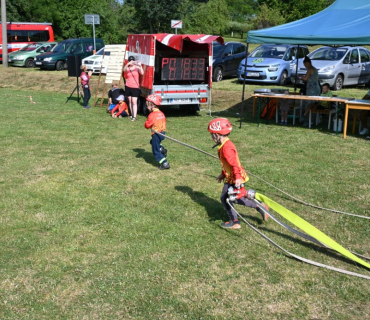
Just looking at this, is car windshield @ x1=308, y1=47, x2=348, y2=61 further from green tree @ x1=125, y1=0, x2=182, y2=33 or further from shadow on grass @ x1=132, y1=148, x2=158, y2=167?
green tree @ x1=125, y1=0, x2=182, y2=33

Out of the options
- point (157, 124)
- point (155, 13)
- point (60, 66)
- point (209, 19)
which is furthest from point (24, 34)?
point (157, 124)

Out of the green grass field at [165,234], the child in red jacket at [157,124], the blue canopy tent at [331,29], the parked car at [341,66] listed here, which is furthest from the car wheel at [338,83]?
the child in red jacket at [157,124]

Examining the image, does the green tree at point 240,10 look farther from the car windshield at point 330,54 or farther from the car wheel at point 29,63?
the car windshield at point 330,54

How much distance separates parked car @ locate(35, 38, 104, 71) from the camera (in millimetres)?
28141

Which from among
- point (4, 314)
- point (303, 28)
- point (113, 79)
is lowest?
point (4, 314)

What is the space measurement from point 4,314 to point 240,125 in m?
9.96

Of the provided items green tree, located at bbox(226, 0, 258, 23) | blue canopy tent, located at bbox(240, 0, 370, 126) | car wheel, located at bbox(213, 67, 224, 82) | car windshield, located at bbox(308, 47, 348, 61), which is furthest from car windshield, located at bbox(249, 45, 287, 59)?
green tree, located at bbox(226, 0, 258, 23)

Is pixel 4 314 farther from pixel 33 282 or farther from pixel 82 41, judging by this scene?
pixel 82 41

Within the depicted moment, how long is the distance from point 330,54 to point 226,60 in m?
5.21

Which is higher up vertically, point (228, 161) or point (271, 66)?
point (271, 66)

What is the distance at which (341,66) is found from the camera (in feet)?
61.4

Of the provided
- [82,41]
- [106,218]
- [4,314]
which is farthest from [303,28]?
[82,41]

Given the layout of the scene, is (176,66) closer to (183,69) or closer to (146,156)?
(183,69)

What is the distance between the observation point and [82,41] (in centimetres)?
2892
